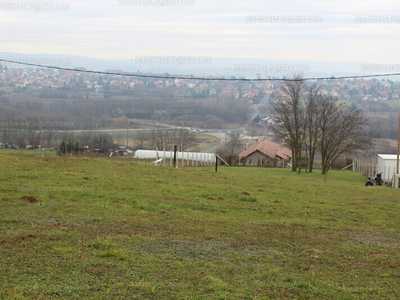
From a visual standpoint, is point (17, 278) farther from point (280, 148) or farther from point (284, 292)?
point (280, 148)

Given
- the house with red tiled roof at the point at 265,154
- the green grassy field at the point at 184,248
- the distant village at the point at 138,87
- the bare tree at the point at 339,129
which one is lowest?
the house with red tiled roof at the point at 265,154

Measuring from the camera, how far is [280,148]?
69.1 metres

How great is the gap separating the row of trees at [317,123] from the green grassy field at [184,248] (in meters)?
31.5

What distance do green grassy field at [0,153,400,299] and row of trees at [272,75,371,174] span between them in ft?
103

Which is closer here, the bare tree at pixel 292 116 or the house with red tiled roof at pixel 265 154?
the bare tree at pixel 292 116

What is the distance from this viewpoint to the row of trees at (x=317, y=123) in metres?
42.3

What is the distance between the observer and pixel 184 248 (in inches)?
269

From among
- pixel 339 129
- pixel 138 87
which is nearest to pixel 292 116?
pixel 339 129

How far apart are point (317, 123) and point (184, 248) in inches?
1594

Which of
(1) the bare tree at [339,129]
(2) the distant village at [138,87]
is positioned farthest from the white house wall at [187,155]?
(2) the distant village at [138,87]

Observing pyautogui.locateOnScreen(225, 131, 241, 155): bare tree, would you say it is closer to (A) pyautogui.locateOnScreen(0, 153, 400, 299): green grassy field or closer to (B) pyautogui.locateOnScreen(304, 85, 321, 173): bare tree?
(B) pyautogui.locateOnScreen(304, 85, 321, 173): bare tree

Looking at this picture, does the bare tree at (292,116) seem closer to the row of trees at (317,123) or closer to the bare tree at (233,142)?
the row of trees at (317,123)

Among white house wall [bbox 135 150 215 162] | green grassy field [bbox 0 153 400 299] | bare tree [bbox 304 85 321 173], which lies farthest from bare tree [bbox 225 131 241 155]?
green grassy field [bbox 0 153 400 299]

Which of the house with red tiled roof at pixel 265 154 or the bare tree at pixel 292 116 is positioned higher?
the bare tree at pixel 292 116
